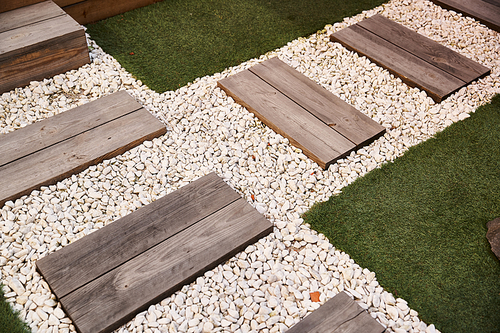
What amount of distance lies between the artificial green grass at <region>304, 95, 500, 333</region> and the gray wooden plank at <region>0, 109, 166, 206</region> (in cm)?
132

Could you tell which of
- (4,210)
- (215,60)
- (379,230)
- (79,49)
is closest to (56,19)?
(79,49)

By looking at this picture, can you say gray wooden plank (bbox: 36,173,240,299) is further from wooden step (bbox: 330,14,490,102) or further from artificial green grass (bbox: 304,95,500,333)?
wooden step (bbox: 330,14,490,102)

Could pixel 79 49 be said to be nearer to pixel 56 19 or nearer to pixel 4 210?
pixel 56 19

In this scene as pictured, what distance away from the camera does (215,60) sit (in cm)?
379

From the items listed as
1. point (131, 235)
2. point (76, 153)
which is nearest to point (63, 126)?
point (76, 153)

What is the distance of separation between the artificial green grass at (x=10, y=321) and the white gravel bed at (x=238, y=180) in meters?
0.03

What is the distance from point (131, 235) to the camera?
93.6 inches

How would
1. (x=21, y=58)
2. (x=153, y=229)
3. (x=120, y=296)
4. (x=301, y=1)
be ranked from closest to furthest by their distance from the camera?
(x=120, y=296) → (x=153, y=229) → (x=21, y=58) → (x=301, y=1)

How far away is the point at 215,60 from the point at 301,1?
1495 mm

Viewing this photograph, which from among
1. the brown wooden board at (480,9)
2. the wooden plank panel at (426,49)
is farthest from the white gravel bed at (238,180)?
the brown wooden board at (480,9)

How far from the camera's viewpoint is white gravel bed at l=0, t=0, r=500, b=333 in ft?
7.14

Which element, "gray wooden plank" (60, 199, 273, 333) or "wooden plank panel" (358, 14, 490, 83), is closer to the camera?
"gray wooden plank" (60, 199, 273, 333)

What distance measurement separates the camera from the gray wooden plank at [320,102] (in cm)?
316

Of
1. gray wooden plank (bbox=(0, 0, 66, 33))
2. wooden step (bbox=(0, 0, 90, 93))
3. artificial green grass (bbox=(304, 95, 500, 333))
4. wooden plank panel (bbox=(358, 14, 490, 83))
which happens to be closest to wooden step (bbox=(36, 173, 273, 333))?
artificial green grass (bbox=(304, 95, 500, 333))
